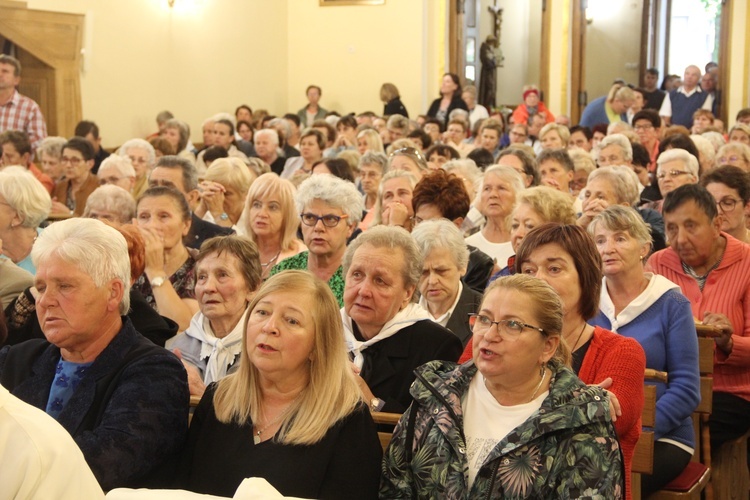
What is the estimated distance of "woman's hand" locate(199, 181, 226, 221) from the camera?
5926 mm

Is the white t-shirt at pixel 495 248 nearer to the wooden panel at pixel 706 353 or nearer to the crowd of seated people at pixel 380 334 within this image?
the crowd of seated people at pixel 380 334

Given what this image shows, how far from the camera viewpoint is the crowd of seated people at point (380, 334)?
241cm

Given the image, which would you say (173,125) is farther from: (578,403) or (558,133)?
(578,403)

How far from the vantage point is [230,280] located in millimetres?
3443

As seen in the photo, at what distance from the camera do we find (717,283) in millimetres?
4160

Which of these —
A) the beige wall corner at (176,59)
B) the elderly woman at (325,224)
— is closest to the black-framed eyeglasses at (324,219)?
the elderly woman at (325,224)

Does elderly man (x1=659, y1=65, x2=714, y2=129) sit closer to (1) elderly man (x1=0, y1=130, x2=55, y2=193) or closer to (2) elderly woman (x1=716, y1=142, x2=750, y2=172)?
(2) elderly woman (x1=716, y1=142, x2=750, y2=172)

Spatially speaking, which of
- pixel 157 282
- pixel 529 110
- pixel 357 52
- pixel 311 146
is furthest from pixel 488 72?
pixel 157 282

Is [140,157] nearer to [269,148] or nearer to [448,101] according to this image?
[269,148]

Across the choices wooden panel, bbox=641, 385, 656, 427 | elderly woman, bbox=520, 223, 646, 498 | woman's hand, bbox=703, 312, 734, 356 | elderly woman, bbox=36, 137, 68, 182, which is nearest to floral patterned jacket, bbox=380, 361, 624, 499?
elderly woman, bbox=520, 223, 646, 498

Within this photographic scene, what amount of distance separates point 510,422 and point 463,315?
1334 mm

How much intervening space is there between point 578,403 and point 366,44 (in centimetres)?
1422

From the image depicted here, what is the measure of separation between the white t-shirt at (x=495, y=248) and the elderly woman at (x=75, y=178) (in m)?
3.35

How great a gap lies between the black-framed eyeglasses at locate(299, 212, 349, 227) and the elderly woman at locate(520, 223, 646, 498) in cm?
129
